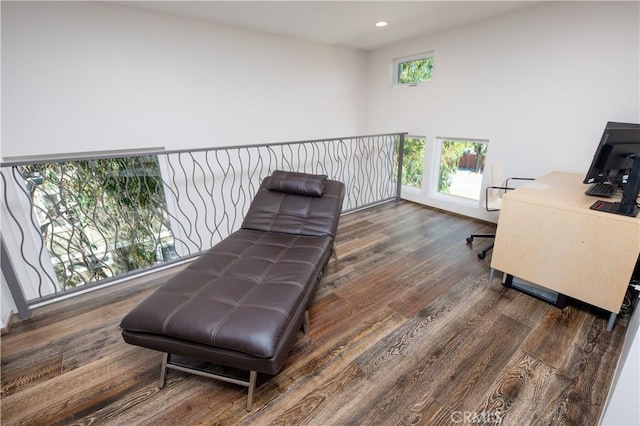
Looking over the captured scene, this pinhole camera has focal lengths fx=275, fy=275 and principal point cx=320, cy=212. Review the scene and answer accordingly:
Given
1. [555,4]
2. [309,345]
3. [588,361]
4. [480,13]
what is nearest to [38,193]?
[309,345]

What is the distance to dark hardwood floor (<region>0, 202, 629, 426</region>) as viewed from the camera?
4.40ft

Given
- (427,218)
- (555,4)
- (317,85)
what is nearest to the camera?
(555,4)

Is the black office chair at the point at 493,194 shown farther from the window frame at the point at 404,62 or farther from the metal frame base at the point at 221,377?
the metal frame base at the point at 221,377

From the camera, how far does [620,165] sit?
1.90 metres

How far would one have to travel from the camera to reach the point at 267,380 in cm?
151

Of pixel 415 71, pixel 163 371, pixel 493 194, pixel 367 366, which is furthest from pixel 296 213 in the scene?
pixel 415 71

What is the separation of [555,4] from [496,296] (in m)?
2.83

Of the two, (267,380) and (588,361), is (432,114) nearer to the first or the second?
(588,361)

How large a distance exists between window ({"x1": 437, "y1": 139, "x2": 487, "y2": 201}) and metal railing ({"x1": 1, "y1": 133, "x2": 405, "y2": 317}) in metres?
0.62

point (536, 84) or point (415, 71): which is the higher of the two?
→ point (415, 71)

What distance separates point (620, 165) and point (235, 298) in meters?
2.68

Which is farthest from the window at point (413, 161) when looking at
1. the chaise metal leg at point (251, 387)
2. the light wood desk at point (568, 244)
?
the chaise metal leg at point (251, 387)

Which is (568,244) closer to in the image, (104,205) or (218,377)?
(218,377)

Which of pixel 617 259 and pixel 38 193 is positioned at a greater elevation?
pixel 38 193
